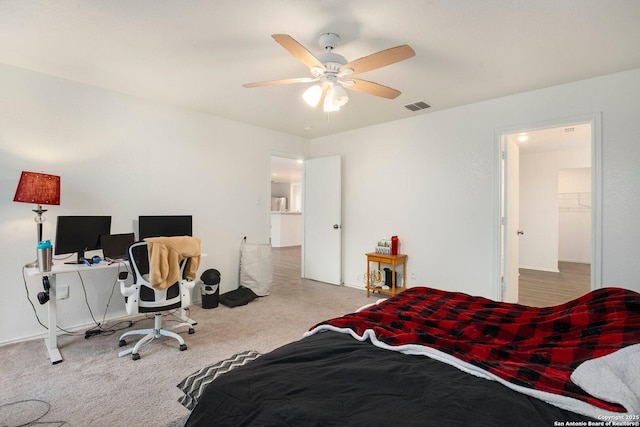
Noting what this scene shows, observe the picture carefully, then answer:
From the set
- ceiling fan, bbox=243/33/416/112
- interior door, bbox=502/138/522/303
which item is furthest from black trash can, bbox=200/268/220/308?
interior door, bbox=502/138/522/303

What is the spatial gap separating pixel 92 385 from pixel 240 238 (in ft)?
8.61

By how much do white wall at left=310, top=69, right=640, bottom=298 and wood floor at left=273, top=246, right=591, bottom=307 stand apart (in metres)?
1.21

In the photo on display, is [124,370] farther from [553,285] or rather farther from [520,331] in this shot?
[553,285]

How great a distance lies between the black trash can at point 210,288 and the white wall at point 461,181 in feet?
6.99

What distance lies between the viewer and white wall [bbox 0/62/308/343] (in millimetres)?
2891

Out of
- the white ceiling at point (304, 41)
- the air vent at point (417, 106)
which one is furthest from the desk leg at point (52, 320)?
the air vent at point (417, 106)

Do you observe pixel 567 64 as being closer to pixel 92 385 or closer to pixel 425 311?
pixel 425 311

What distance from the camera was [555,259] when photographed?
256 inches

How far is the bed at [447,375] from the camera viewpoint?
37.2 inches

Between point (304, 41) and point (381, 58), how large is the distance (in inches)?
26.8

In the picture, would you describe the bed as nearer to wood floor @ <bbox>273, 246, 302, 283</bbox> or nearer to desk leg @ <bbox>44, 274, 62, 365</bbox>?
desk leg @ <bbox>44, 274, 62, 365</bbox>

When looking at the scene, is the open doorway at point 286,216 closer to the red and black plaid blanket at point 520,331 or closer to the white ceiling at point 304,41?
the white ceiling at point 304,41

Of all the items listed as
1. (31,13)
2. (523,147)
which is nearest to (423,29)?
(31,13)

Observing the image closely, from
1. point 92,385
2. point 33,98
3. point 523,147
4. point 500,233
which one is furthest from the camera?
point 523,147
